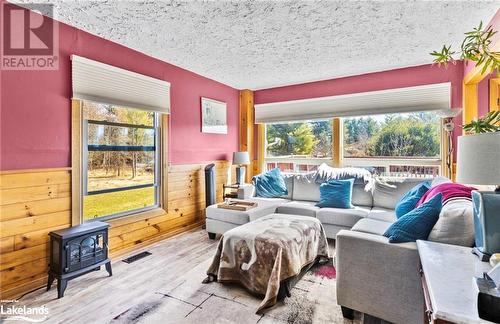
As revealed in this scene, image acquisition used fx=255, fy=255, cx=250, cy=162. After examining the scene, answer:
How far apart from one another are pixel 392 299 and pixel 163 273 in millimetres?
2097

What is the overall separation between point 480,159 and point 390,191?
268 centimetres

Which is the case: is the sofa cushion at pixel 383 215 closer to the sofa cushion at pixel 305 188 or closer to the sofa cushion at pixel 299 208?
the sofa cushion at pixel 299 208

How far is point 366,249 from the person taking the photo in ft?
6.10

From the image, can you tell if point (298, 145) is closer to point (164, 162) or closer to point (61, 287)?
point (164, 162)

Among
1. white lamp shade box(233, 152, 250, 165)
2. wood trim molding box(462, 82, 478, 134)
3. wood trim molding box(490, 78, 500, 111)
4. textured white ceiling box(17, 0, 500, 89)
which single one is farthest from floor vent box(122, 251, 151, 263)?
wood trim molding box(490, 78, 500, 111)

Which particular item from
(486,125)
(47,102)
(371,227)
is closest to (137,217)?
(47,102)

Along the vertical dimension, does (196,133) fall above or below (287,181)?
above

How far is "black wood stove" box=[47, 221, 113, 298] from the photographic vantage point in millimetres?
2303

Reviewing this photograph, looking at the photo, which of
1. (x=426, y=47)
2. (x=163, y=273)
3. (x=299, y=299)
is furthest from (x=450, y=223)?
(x=426, y=47)

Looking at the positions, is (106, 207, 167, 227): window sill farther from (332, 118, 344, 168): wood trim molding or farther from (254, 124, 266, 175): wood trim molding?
(332, 118, 344, 168): wood trim molding

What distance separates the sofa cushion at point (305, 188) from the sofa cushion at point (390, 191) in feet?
2.91

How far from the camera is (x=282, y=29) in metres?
2.82

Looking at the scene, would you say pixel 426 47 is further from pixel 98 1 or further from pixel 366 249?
pixel 98 1

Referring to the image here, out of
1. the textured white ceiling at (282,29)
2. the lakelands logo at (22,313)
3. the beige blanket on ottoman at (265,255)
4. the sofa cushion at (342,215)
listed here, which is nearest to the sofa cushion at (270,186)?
the sofa cushion at (342,215)
